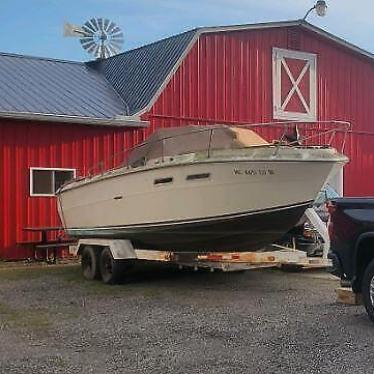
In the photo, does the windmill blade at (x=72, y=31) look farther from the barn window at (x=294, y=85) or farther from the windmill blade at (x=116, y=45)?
the barn window at (x=294, y=85)

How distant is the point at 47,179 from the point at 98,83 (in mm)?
4516

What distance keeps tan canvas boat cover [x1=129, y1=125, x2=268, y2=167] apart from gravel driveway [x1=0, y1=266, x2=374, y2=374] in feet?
7.37

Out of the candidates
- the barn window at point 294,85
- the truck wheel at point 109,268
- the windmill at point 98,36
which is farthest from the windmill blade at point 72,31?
the truck wheel at point 109,268

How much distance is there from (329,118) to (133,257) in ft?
37.1

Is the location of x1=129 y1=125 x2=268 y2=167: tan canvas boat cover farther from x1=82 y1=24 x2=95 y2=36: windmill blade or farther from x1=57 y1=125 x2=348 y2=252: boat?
x1=82 y1=24 x2=95 y2=36: windmill blade

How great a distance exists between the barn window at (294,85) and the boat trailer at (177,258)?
7979 millimetres

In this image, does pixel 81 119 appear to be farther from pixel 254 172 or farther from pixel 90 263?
pixel 254 172

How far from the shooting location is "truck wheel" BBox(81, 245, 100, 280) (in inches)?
497

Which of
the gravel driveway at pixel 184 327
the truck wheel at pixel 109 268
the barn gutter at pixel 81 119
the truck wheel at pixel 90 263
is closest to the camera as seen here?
the gravel driveway at pixel 184 327

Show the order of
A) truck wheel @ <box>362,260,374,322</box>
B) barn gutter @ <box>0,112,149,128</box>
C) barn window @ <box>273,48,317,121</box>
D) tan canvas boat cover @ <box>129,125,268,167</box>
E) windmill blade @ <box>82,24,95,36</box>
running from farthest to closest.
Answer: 1. windmill blade @ <box>82,24,95,36</box>
2. barn window @ <box>273,48,317,121</box>
3. barn gutter @ <box>0,112,149,128</box>
4. tan canvas boat cover @ <box>129,125,268,167</box>
5. truck wheel @ <box>362,260,374,322</box>

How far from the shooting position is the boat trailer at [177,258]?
10461mm

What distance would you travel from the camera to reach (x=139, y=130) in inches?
703

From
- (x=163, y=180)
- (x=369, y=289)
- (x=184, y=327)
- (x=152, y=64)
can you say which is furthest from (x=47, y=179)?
(x=369, y=289)

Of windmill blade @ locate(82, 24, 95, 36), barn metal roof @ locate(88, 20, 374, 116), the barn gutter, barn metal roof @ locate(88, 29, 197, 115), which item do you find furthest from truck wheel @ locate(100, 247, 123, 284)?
windmill blade @ locate(82, 24, 95, 36)
